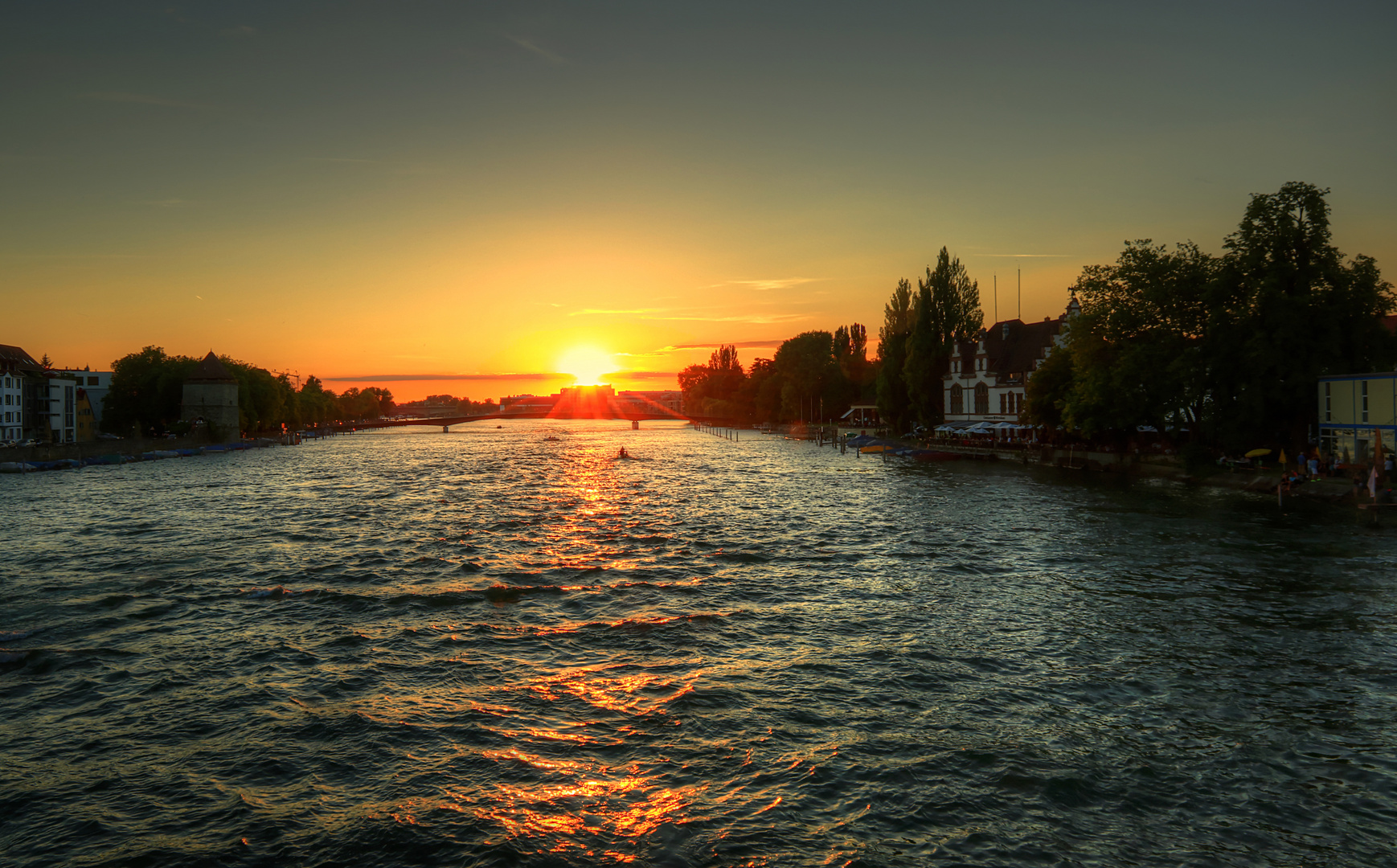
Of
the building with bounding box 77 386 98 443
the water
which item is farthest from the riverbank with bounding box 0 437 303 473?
the water

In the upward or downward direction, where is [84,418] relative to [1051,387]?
upward

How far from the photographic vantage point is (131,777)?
14.1m

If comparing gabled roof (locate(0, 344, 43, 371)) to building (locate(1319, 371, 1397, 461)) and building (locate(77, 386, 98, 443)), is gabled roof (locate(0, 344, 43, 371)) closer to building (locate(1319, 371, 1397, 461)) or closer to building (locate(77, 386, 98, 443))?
building (locate(77, 386, 98, 443))

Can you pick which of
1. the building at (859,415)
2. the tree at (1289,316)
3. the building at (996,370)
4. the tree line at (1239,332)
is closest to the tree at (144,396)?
the building at (859,415)

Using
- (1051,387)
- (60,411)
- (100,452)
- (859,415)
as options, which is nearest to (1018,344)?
(1051,387)

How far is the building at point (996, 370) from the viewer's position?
335 ft

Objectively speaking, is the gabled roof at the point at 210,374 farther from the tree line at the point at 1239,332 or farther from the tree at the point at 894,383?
the tree line at the point at 1239,332

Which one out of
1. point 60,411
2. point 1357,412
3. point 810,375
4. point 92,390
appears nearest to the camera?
point 1357,412

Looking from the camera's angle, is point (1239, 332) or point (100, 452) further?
point (100, 452)

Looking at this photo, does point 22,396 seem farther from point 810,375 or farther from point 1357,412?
point 1357,412

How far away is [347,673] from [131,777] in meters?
5.57

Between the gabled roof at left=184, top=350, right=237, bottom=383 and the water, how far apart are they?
4798 inches

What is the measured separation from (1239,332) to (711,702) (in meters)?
55.9

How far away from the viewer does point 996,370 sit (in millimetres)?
→ 107375
